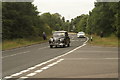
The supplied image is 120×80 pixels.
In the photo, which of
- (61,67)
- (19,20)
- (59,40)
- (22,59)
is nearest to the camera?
(61,67)

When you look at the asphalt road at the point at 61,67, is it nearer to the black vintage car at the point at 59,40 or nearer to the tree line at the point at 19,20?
the black vintage car at the point at 59,40

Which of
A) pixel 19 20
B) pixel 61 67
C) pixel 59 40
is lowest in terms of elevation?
pixel 61 67

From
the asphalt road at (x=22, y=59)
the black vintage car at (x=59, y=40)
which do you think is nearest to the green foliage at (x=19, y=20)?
the black vintage car at (x=59, y=40)

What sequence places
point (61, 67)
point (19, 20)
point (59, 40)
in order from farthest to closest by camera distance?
point (19, 20)
point (59, 40)
point (61, 67)

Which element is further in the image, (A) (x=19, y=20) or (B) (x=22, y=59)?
(A) (x=19, y=20)

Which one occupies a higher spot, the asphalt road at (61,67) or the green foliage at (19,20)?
the green foliage at (19,20)

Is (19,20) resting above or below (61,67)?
above

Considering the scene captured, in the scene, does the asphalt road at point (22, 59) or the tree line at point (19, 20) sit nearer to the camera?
the asphalt road at point (22, 59)

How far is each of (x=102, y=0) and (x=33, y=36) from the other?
2072 centimetres

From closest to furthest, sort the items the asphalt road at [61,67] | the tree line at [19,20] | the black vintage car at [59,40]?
the asphalt road at [61,67]
the black vintage car at [59,40]
the tree line at [19,20]

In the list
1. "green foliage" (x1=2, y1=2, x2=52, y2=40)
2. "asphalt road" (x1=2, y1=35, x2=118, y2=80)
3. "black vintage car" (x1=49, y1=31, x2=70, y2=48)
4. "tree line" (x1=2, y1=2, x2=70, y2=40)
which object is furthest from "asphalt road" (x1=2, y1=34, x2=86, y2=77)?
"green foliage" (x1=2, y1=2, x2=52, y2=40)

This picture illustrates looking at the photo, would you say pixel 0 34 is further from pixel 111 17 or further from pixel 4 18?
pixel 111 17

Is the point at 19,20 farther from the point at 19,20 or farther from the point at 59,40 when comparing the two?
the point at 59,40

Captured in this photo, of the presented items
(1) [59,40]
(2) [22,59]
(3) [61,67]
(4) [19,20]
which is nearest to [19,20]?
(4) [19,20]
